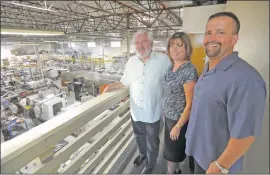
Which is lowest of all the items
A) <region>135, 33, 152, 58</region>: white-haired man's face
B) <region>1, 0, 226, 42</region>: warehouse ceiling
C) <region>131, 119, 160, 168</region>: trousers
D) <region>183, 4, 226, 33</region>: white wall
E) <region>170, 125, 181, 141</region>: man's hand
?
<region>131, 119, 160, 168</region>: trousers

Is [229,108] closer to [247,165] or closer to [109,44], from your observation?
[247,165]

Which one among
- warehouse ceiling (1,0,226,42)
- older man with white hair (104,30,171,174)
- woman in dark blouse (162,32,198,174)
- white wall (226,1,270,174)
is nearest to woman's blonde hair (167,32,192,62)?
woman in dark blouse (162,32,198,174)

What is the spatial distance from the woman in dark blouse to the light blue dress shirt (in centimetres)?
10

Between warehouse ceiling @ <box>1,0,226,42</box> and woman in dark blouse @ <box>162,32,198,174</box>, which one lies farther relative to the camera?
warehouse ceiling @ <box>1,0,226,42</box>

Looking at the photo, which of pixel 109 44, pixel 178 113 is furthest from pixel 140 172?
pixel 109 44

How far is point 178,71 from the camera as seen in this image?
1.17 m

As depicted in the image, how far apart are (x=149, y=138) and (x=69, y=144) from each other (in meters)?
0.79

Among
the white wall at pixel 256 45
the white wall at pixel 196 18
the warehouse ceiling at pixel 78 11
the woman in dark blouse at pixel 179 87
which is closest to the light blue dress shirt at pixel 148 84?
the woman in dark blouse at pixel 179 87

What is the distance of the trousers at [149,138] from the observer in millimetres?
1504

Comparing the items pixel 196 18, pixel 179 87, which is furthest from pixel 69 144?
pixel 196 18

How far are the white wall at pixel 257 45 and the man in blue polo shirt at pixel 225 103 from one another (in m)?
0.45

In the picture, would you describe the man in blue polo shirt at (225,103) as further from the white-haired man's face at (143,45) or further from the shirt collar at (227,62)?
the white-haired man's face at (143,45)

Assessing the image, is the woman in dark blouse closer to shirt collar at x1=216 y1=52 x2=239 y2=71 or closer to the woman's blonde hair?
the woman's blonde hair

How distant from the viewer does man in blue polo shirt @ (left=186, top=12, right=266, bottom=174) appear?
2.37ft
